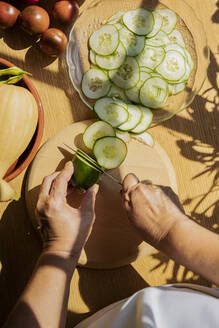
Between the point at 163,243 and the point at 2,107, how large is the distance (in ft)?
2.05

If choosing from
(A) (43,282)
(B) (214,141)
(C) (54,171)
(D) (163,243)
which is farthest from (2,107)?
(B) (214,141)

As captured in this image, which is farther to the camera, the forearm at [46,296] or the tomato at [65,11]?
the tomato at [65,11]

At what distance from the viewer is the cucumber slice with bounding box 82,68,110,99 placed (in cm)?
113

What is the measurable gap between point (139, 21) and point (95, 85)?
27 cm

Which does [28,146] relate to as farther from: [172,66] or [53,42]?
[172,66]

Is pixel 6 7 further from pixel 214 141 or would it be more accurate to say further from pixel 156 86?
pixel 214 141

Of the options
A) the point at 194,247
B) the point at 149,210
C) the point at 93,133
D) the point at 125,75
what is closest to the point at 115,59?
the point at 125,75

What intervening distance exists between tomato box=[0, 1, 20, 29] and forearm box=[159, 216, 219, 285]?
33.7 inches

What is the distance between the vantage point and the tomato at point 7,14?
42.1 inches

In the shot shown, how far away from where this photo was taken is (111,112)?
1.09 metres

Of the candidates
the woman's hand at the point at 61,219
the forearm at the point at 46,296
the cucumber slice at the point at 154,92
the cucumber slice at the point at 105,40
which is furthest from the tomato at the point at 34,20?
the forearm at the point at 46,296

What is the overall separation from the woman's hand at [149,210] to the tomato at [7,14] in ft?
2.13

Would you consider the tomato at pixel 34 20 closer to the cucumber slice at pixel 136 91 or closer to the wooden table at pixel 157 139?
the wooden table at pixel 157 139

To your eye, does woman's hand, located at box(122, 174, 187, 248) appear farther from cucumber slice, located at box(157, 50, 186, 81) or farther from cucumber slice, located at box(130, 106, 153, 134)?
cucumber slice, located at box(157, 50, 186, 81)
